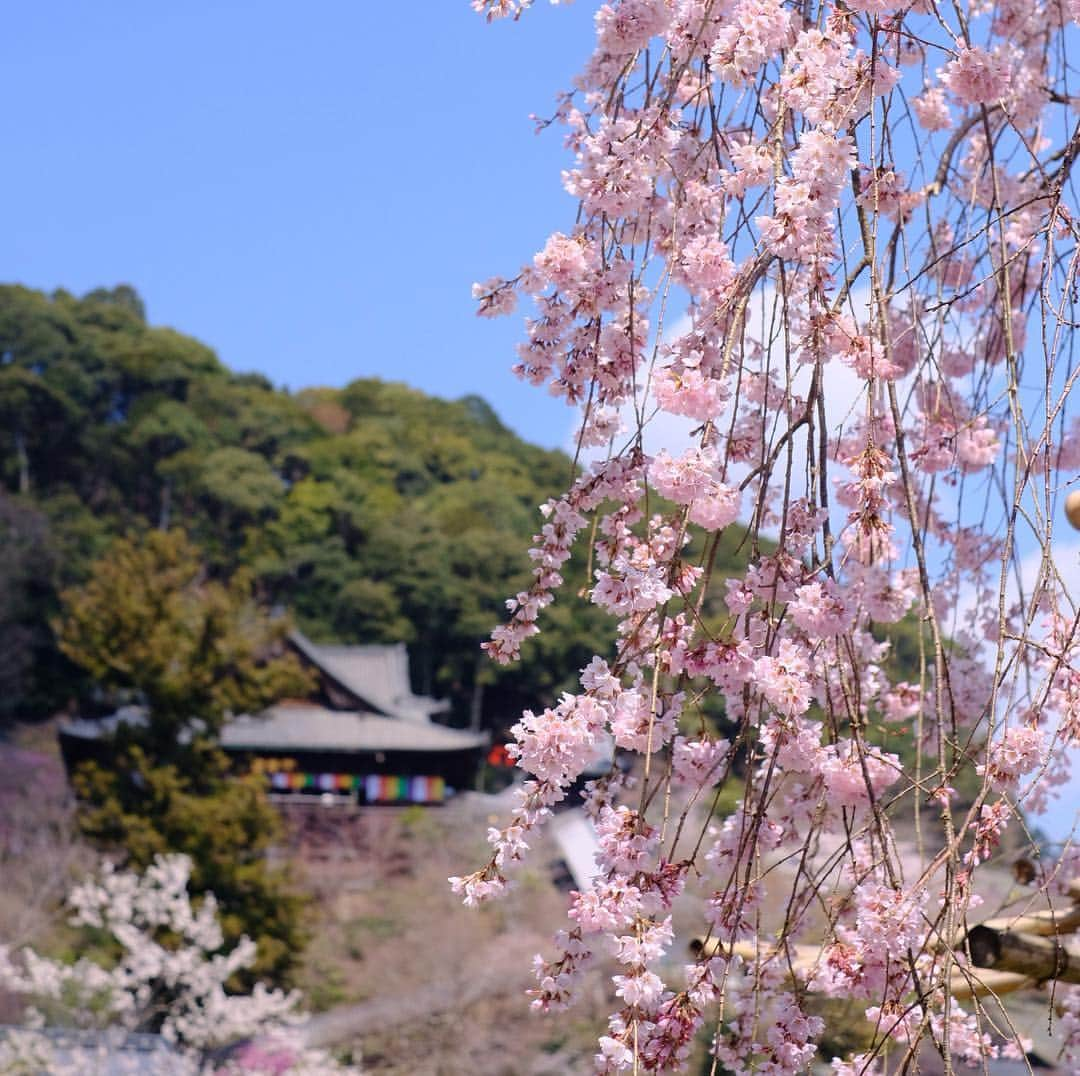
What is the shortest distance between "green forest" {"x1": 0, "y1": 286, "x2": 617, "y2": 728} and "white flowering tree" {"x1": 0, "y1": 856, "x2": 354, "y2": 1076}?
11.1 m

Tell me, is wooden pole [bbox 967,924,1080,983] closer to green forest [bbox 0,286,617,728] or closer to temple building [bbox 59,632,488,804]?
temple building [bbox 59,632,488,804]

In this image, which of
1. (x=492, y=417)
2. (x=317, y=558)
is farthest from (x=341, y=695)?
(x=492, y=417)

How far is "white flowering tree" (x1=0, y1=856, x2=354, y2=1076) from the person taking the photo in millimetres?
9727

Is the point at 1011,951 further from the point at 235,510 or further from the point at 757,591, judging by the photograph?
the point at 235,510

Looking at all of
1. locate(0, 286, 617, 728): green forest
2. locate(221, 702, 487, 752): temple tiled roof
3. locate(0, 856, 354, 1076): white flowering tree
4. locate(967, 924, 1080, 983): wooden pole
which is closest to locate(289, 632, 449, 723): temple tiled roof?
locate(221, 702, 487, 752): temple tiled roof

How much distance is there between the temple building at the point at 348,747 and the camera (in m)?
18.5

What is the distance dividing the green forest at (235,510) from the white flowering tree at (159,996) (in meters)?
Result: 11.1

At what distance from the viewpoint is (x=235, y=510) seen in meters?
25.7

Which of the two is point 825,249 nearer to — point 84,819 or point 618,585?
point 618,585

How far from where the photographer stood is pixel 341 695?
63.9 ft

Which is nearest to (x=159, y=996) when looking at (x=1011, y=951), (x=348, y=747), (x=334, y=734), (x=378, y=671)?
(x=348, y=747)

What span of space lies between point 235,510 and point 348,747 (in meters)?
8.28

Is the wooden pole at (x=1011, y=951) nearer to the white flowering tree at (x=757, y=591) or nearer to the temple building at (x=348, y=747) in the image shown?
the white flowering tree at (x=757, y=591)

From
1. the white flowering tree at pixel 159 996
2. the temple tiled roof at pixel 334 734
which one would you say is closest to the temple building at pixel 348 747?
the temple tiled roof at pixel 334 734
